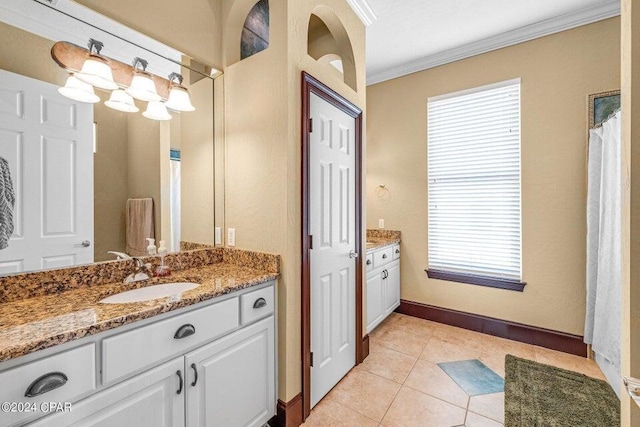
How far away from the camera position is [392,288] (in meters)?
3.15

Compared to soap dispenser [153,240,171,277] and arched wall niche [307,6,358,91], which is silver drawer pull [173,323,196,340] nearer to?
soap dispenser [153,240,171,277]

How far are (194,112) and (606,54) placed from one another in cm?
332

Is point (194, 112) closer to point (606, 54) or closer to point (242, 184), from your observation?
point (242, 184)

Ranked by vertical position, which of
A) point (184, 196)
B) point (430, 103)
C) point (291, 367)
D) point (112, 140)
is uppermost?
point (430, 103)

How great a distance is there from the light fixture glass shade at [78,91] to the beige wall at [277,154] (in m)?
0.74

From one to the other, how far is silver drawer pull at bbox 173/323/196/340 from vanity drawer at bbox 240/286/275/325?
28 centimetres

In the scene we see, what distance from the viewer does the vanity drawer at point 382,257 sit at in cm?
276

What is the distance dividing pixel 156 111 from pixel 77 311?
1192mm

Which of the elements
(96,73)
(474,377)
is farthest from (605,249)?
(96,73)

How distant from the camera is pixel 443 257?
309cm

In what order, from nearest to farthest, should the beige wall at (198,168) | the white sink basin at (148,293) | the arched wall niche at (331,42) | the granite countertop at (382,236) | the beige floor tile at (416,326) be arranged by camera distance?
the white sink basin at (148,293) → the beige wall at (198,168) → the arched wall niche at (331,42) → the beige floor tile at (416,326) → the granite countertop at (382,236)

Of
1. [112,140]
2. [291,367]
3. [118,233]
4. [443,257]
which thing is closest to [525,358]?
→ [443,257]

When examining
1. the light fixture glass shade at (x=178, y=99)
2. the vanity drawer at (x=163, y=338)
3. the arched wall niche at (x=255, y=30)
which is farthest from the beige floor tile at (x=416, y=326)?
the arched wall niche at (x=255, y=30)

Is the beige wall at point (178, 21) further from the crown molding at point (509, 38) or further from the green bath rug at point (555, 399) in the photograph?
the green bath rug at point (555, 399)
